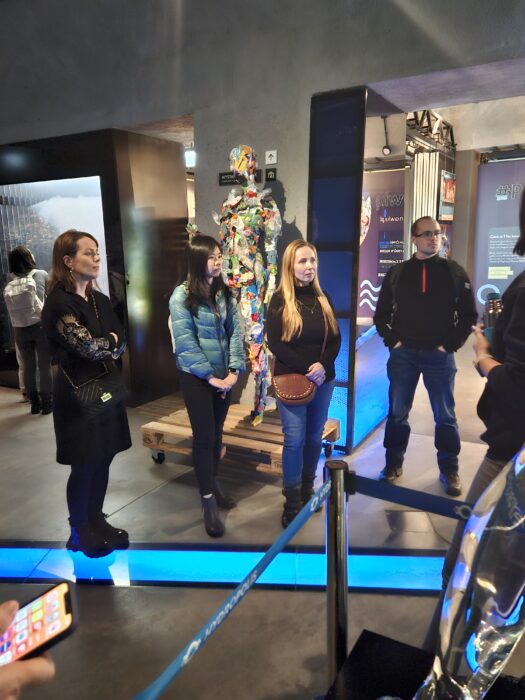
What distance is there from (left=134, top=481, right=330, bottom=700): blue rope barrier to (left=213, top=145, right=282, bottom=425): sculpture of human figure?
6.68 ft

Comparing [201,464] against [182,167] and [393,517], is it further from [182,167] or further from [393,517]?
[182,167]

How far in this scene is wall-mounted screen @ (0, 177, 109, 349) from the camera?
4.71m

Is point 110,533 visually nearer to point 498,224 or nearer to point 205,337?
point 205,337

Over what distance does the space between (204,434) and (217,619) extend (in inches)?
60.2

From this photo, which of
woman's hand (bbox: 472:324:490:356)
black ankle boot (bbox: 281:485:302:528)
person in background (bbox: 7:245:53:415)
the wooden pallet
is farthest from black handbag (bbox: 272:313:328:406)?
person in background (bbox: 7:245:53:415)

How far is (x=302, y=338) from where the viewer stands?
8.59 feet

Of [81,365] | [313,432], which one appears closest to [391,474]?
[313,432]

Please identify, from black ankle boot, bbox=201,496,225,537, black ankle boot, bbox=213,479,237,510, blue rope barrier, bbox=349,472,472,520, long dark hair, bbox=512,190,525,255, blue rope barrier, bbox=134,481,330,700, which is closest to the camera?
blue rope barrier, bbox=134,481,330,700

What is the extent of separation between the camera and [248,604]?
2.21m

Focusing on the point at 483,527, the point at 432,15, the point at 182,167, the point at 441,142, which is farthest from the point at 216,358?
the point at 182,167

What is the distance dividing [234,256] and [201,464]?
136 centimetres

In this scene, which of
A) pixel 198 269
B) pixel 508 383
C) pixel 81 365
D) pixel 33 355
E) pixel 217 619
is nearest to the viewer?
pixel 217 619

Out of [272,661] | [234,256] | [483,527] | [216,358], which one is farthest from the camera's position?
[234,256]

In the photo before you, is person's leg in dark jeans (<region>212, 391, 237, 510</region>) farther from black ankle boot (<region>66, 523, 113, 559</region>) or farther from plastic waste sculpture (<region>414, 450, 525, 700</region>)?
plastic waste sculpture (<region>414, 450, 525, 700</region>)
